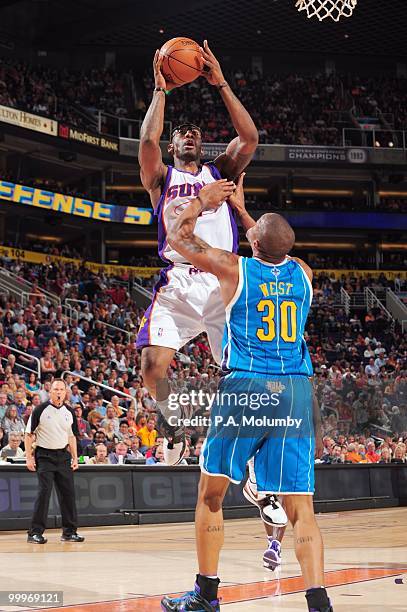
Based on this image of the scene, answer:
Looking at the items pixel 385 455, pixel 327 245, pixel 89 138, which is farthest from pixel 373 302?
pixel 385 455

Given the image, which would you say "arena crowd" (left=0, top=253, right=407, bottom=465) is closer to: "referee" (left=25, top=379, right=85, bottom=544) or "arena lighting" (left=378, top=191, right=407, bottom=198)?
"referee" (left=25, top=379, right=85, bottom=544)

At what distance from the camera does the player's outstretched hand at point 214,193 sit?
5.15 m

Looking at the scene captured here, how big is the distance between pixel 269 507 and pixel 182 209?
7.68 ft

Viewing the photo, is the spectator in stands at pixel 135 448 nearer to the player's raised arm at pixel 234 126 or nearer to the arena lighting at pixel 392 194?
the player's raised arm at pixel 234 126

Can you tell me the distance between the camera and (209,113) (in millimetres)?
35531

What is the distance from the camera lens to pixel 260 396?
472cm

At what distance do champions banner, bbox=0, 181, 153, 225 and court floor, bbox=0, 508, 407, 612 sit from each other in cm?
1781

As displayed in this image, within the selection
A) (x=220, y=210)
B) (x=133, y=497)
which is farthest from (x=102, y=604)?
(x=133, y=497)

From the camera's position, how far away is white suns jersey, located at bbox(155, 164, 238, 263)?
6336 mm

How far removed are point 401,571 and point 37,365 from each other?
1167cm

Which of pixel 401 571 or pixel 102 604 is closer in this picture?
pixel 102 604

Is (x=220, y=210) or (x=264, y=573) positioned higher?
(x=220, y=210)

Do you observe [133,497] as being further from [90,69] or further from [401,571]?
[90,69]

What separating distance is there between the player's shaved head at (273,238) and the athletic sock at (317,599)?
1.73m
